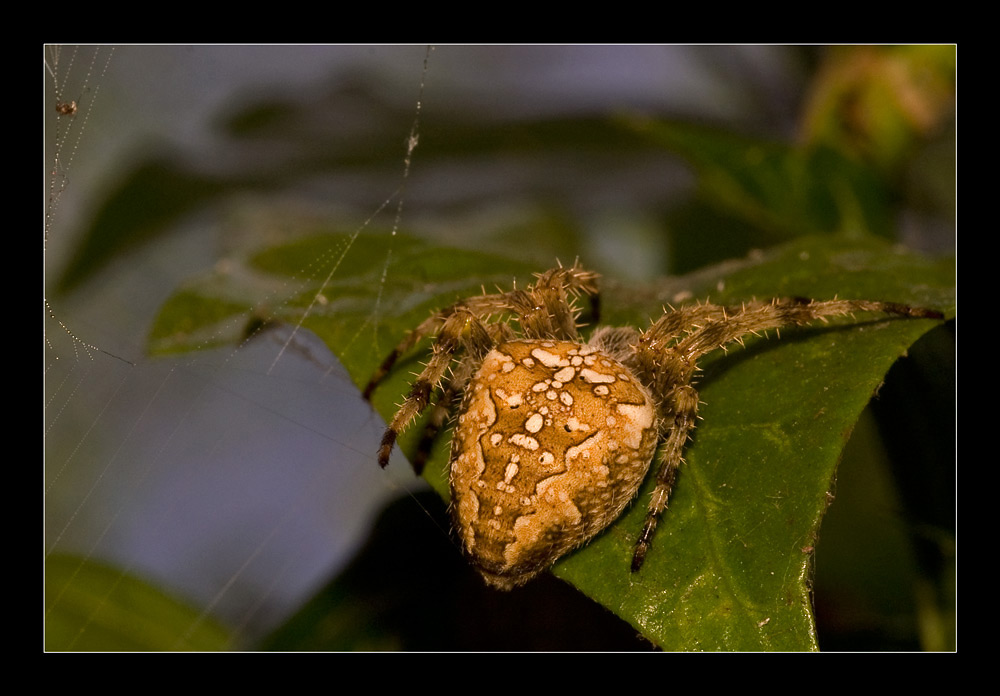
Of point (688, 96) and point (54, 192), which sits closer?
point (54, 192)

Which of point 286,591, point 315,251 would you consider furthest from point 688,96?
point 286,591

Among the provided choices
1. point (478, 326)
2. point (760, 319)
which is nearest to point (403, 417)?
point (478, 326)

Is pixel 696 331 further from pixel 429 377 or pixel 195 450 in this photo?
pixel 195 450

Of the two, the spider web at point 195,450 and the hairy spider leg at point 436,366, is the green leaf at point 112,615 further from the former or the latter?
the hairy spider leg at point 436,366

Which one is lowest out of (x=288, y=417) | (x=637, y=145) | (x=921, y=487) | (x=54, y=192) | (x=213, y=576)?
(x=213, y=576)

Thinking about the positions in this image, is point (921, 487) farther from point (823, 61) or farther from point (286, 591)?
point (286, 591)

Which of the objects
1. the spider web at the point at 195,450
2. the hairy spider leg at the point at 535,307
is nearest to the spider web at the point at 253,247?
the spider web at the point at 195,450

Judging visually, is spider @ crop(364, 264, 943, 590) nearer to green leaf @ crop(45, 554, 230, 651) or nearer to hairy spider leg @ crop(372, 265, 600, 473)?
hairy spider leg @ crop(372, 265, 600, 473)
